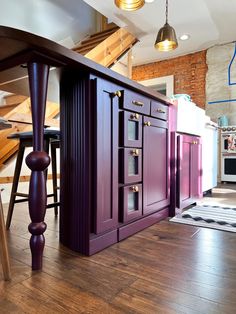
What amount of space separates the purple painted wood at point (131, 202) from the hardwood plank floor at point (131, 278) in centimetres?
15

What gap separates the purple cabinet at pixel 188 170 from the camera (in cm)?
215

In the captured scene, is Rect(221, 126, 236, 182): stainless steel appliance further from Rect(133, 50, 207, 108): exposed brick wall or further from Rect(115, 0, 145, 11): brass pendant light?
Rect(115, 0, 145, 11): brass pendant light

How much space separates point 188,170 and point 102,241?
1327 millimetres

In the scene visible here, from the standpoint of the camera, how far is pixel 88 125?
1.24 m

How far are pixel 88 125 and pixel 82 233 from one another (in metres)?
0.56

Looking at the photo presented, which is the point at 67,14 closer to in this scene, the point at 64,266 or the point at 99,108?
the point at 99,108

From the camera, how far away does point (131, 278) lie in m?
1.01

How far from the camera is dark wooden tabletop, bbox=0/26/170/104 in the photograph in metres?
0.95

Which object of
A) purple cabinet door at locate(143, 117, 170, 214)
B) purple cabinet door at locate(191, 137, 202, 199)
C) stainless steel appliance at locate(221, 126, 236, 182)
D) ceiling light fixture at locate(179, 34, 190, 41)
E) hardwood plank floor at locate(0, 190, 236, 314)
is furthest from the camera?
ceiling light fixture at locate(179, 34, 190, 41)

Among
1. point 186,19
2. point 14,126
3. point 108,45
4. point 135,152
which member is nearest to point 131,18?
point 108,45

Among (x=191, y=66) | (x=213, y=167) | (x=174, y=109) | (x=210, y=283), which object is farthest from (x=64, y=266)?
(x=191, y=66)

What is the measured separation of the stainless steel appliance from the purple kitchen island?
11.2ft

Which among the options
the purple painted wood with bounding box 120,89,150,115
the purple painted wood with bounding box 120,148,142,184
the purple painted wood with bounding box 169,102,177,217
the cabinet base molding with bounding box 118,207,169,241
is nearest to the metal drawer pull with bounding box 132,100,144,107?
the purple painted wood with bounding box 120,89,150,115

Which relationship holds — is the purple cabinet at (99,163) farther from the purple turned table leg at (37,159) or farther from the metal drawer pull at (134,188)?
the purple turned table leg at (37,159)
